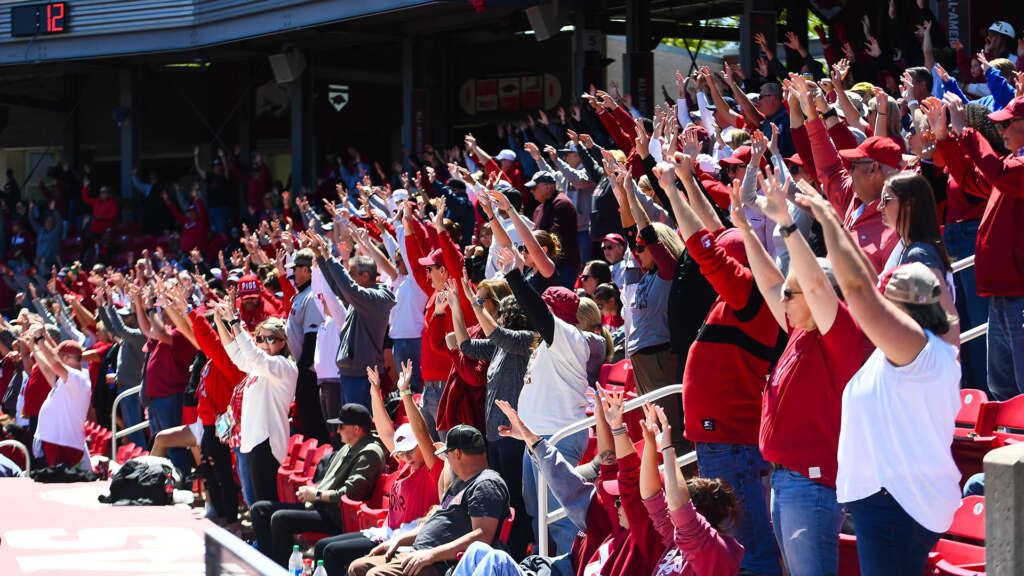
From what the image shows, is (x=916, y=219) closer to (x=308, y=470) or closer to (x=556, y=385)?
(x=556, y=385)

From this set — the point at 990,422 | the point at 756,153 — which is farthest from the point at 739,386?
the point at 756,153

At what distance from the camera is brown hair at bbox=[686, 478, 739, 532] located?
450 cm

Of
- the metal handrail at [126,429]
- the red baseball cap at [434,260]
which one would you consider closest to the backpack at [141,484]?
the metal handrail at [126,429]

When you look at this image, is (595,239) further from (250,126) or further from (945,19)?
(250,126)

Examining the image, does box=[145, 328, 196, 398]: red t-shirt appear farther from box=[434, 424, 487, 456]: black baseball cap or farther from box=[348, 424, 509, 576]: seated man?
box=[434, 424, 487, 456]: black baseball cap

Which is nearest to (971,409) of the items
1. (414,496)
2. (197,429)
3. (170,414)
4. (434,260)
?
(414,496)

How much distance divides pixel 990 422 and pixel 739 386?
119 cm

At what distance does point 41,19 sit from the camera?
70.7 feet

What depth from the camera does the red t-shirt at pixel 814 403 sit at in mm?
4133

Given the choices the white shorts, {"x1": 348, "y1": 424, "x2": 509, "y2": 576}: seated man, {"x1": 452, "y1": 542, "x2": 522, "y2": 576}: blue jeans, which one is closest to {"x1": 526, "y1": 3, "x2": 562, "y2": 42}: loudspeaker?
the white shorts

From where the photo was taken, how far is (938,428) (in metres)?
3.63

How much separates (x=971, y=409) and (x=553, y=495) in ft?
6.62

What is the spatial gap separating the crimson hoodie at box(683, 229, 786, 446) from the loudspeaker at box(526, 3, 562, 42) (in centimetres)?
1297

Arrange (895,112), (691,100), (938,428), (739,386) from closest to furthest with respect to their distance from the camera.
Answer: (938,428), (739,386), (895,112), (691,100)
